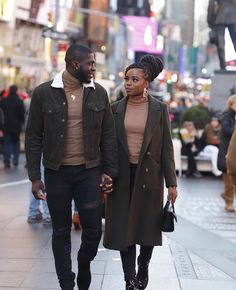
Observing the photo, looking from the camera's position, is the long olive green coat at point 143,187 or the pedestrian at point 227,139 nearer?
the long olive green coat at point 143,187

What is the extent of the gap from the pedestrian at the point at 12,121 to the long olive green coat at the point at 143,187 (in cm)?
1247

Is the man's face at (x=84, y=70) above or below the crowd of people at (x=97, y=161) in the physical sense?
above

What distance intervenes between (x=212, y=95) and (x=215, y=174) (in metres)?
5.25

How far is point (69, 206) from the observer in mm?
5984

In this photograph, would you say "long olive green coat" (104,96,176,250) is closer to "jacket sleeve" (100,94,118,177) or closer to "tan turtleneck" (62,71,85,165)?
"jacket sleeve" (100,94,118,177)

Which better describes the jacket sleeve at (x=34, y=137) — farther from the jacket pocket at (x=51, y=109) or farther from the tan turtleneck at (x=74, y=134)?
the tan turtleneck at (x=74, y=134)

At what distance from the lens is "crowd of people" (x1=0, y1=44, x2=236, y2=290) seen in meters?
5.86

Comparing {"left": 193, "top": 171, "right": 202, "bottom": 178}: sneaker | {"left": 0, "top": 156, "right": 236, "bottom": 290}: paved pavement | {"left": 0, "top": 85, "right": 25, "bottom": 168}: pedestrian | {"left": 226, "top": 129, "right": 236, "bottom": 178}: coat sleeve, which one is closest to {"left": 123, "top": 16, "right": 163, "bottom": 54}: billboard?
{"left": 0, "top": 85, "right": 25, "bottom": 168}: pedestrian

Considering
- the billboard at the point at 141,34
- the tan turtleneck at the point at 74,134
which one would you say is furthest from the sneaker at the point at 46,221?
the billboard at the point at 141,34

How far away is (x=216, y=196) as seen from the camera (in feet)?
46.1

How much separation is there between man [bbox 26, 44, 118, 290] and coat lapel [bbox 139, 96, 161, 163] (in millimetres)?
361

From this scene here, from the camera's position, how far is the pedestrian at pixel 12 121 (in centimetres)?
1859

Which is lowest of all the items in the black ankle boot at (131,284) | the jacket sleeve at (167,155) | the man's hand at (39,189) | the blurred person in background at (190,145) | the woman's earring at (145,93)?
the blurred person in background at (190,145)

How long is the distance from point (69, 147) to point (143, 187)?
0.74m
